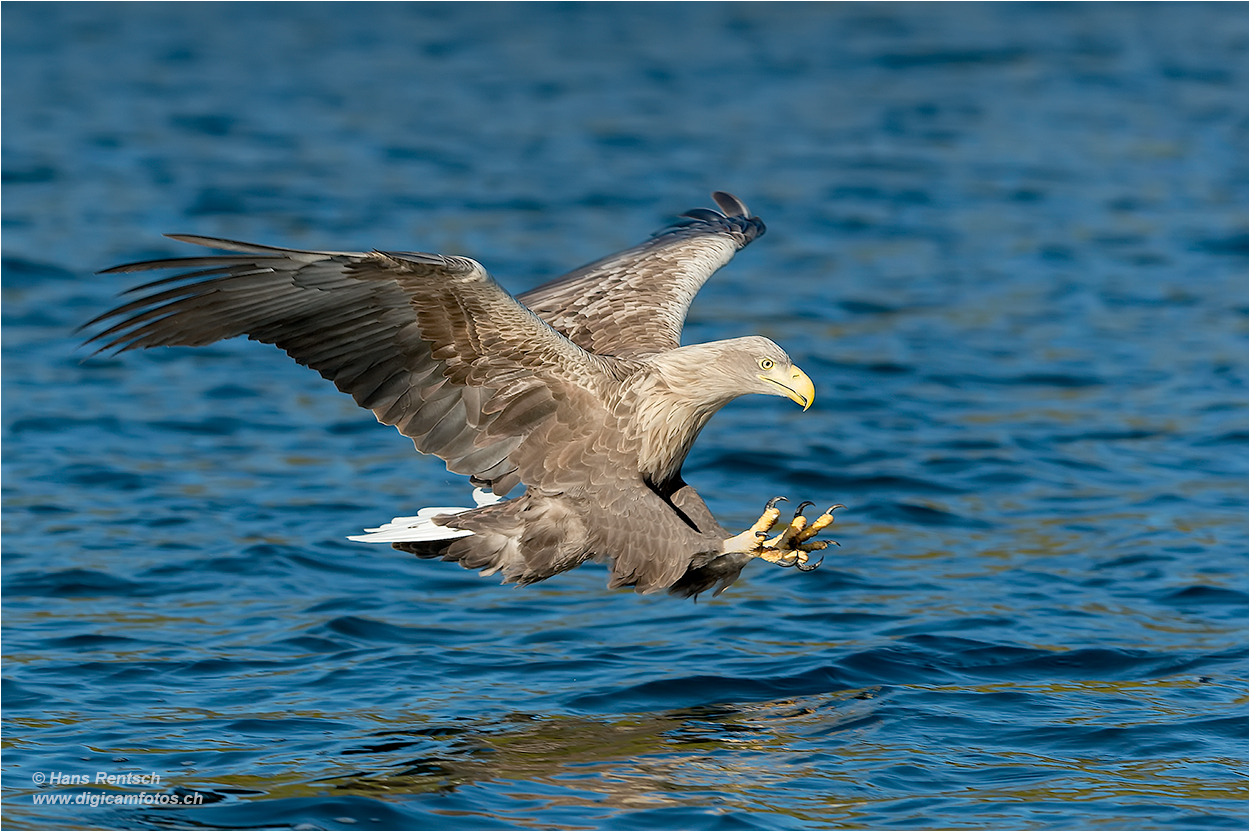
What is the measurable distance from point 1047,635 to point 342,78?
1411 centimetres

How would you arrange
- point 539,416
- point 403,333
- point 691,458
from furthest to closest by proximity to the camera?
point 691,458, point 539,416, point 403,333

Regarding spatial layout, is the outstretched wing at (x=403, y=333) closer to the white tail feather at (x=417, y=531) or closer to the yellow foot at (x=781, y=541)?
the white tail feather at (x=417, y=531)

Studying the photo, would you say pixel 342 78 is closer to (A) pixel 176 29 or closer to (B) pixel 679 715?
(A) pixel 176 29

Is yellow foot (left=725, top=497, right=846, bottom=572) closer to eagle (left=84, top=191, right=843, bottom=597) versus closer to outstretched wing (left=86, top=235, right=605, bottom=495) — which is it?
eagle (left=84, top=191, right=843, bottom=597)

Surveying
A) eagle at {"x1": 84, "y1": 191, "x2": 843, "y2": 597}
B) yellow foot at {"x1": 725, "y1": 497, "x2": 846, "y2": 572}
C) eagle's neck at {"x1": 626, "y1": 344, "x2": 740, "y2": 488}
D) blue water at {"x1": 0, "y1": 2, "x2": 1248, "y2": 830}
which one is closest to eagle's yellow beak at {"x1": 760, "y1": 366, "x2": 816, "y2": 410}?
eagle at {"x1": 84, "y1": 191, "x2": 843, "y2": 597}

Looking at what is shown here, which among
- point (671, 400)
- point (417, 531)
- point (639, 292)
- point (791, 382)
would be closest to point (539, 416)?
point (671, 400)

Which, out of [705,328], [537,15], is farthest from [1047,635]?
[537,15]

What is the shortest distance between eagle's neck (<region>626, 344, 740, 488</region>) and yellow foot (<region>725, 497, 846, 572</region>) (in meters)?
0.43

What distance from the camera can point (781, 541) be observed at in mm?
6688

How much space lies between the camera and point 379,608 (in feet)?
27.0

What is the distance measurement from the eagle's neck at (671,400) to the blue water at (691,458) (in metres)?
1.08

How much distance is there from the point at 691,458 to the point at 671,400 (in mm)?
3953

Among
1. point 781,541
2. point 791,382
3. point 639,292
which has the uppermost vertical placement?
point 639,292

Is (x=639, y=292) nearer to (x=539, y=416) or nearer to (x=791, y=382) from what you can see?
(x=539, y=416)
